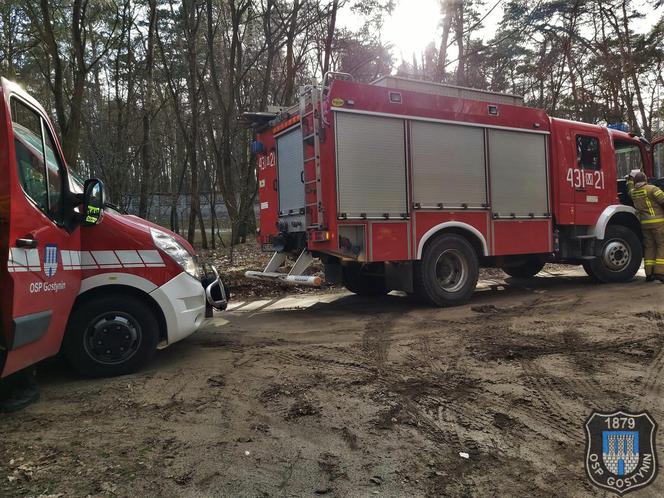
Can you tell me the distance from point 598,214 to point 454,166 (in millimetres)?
3426

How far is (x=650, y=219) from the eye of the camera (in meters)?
9.06

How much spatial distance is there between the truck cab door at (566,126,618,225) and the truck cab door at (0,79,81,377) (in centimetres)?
805

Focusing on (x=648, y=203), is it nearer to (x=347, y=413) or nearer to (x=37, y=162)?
(x=347, y=413)

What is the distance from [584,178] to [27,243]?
8.79 m

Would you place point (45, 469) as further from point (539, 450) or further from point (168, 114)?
point (168, 114)

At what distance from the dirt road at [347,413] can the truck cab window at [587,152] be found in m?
3.69

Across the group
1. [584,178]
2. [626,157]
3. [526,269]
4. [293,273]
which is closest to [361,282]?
[293,273]

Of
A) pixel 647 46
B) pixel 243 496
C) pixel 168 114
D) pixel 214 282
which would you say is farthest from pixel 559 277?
pixel 168 114

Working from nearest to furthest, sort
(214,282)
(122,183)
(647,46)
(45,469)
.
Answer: (45,469) < (214,282) < (122,183) < (647,46)

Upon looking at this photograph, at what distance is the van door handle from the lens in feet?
10.9

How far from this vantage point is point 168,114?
2473 cm

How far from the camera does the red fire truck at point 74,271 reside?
132 inches

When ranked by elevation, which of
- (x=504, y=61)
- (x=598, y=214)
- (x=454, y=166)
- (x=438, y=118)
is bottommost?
(x=598, y=214)

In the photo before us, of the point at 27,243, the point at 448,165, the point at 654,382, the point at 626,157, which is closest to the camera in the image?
the point at 27,243
